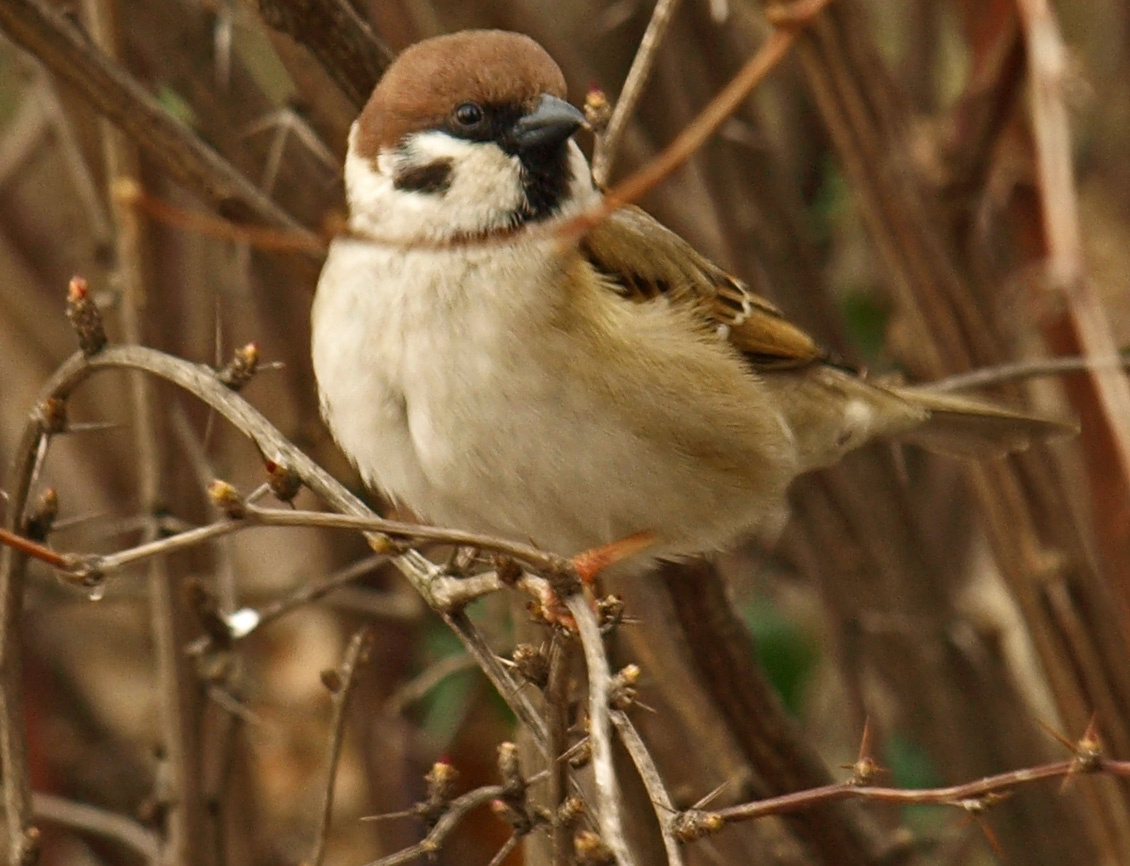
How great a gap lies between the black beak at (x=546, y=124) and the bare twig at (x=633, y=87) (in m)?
0.08

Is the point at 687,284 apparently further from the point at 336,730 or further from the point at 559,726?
the point at 559,726

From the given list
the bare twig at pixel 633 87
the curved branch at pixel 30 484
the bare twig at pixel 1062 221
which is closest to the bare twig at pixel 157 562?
the curved branch at pixel 30 484

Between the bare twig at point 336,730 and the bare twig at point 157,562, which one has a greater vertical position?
the bare twig at point 157,562

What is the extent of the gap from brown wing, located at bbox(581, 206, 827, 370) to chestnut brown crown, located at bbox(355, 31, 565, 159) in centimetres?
27

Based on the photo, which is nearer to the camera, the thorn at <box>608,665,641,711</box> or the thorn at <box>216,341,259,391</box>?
the thorn at <box>608,665,641,711</box>

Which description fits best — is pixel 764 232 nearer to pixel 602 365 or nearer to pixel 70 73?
pixel 602 365

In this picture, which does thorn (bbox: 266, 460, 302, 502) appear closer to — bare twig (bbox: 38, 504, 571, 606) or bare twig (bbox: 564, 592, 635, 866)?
bare twig (bbox: 38, 504, 571, 606)

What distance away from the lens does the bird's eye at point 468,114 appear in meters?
2.52

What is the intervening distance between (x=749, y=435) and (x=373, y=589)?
1.55 m

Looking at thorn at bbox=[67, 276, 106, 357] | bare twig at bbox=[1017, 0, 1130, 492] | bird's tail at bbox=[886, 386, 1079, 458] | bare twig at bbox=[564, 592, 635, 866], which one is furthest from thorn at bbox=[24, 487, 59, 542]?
bird's tail at bbox=[886, 386, 1079, 458]

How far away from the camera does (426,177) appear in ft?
8.43

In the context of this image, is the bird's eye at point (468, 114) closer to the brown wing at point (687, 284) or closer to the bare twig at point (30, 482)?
the brown wing at point (687, 284)

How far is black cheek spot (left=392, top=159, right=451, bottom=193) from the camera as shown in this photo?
254 centimetres

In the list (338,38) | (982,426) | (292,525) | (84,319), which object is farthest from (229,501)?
(982,426)
